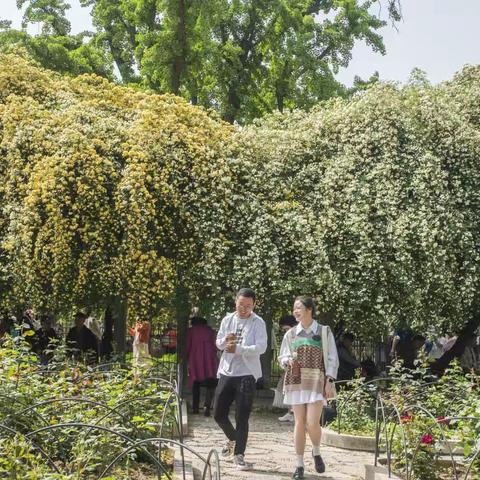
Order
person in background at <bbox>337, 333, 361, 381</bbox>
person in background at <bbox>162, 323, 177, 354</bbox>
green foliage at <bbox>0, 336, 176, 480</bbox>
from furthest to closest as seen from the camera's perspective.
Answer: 1. person in background at <bbox>162, 323, 177, 354</bbox>
2. person in background at <bbox>337, 333, 361, 381</bbox>
3. green foliage at <bbox>0, 336, 176, 480</bbox>

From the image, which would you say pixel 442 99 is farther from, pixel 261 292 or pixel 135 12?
pixel 135 12

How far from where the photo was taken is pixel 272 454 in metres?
12.5

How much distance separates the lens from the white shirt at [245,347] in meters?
10.9

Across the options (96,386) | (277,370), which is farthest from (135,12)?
(96,386)

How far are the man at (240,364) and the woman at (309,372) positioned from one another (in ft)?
1.33

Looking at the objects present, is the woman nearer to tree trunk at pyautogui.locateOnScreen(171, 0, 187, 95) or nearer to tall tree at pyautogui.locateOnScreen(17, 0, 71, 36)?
tree trunk at pyautogui.locateOnScreen(171, 0, 187, 95)

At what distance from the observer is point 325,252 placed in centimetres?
1906

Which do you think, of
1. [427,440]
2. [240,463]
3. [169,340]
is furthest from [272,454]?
[169,340]

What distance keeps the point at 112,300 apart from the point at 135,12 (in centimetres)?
1639

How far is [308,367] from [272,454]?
2.33 meters

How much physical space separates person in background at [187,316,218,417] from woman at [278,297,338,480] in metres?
6.63

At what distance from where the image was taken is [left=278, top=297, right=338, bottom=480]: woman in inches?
415

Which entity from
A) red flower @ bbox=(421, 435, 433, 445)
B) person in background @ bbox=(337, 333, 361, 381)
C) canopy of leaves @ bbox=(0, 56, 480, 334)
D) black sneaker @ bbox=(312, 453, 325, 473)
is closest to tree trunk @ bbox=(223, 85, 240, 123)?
canopy of leaves @ bbox=(0, 56, 480, 334)

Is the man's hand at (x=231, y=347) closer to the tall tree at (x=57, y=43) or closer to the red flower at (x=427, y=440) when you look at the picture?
the red flower at (x=427, y=440)
